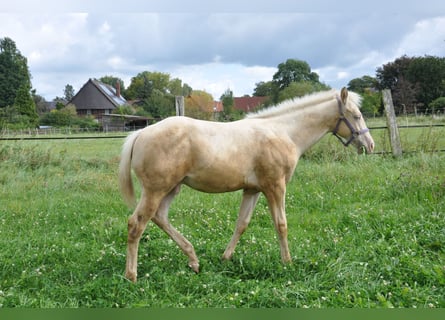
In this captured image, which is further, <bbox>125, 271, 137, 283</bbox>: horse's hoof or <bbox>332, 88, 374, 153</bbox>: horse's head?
<bbox>332, 88, 374, 153</bbox>: horse's head

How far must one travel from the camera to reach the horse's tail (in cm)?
384

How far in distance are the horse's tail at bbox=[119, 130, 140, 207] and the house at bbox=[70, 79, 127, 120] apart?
2957cm

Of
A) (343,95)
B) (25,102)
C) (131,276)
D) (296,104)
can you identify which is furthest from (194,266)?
(25,102)

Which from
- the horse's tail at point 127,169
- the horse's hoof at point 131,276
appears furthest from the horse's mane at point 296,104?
the horse's hoof at point 131,276

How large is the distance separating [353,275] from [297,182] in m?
3.85

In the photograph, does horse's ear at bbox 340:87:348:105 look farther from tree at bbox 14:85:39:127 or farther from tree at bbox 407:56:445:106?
tree at bbox 407:56:445:106

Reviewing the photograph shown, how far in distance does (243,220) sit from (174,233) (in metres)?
0.83

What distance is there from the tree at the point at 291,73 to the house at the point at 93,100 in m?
17.2

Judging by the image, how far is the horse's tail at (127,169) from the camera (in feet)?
12.6

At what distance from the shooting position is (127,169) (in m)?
3.90

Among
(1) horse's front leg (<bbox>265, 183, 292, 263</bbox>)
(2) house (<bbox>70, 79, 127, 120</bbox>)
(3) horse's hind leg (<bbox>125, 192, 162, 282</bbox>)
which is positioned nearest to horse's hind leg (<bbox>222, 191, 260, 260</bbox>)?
(1) horse's front leg (<bbox>265, 183, 292, 263</bbox>)

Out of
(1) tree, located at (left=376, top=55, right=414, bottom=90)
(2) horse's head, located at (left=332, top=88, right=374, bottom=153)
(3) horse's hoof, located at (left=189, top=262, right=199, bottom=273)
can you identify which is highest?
(1) tree, located at (left=376, top=55, right=414, bottom=90)

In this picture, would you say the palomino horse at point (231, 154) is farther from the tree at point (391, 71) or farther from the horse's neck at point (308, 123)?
the tree at point (391, 71)

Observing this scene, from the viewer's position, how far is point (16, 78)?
2161cm
